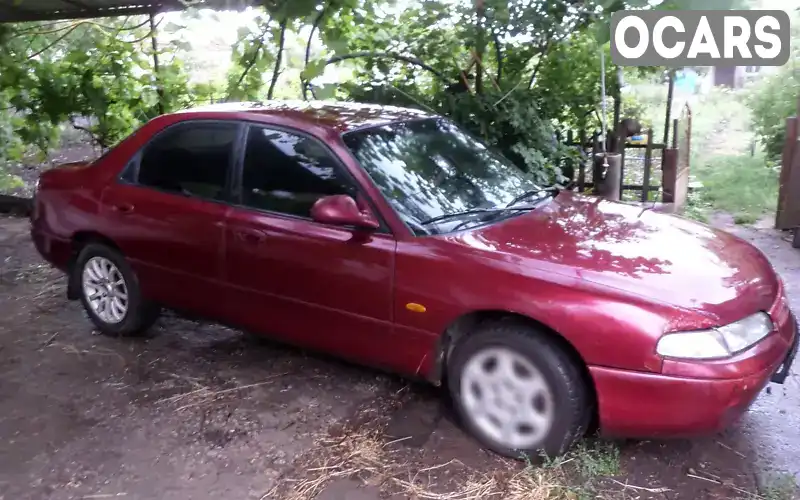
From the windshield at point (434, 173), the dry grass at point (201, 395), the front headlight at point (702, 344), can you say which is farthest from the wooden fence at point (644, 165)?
the front headlight at point (702, 344)

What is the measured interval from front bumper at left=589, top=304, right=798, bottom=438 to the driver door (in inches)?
44.5

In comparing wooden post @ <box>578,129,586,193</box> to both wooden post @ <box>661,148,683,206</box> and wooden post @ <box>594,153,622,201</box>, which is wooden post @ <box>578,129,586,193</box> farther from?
wooden post @ <box>661,148,683,206</box>

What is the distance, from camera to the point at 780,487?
9.88 ft

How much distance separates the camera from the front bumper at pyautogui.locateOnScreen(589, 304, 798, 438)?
2.76 metres

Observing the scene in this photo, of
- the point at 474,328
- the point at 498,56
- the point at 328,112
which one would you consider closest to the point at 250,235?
the point at 328,112

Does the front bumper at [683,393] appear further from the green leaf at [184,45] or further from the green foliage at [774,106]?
the green foliage at [774,106]

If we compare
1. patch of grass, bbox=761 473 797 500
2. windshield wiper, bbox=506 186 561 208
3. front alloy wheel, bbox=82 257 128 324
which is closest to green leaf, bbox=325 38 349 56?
windshield wiper, bbox=506 186 561 208

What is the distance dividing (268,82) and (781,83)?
6731 millimetres

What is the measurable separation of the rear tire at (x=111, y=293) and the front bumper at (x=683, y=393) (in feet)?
9.98

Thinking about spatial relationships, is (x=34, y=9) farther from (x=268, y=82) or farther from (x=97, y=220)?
(x=97, y=220)

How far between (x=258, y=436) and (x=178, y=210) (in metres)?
1.46

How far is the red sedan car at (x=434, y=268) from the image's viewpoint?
2.86 meters

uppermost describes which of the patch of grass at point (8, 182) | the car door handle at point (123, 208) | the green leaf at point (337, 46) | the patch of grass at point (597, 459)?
the green leaf at point (337, 46)

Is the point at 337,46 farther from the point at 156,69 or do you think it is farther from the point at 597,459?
the point at 156,69
